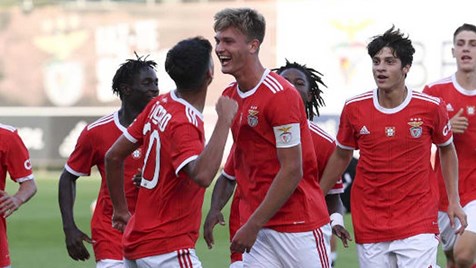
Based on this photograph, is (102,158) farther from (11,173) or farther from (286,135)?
(286,135)

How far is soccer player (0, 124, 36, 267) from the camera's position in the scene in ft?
26.6

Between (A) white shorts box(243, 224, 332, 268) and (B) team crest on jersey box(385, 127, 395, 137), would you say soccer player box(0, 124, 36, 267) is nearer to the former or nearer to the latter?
(A) white shorts box(243, 224, 332, 268)

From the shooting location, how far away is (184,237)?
702cm

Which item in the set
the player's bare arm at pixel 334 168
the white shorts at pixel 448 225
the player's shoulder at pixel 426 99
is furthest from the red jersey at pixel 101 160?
the white shorts at pixel 448 225

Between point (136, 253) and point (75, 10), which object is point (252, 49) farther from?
point (75, 10)

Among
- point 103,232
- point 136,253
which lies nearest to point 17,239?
point 103,232

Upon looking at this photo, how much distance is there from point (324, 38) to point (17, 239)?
1227 centimetres

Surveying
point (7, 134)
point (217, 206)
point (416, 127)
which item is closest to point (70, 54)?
point (7, 134)

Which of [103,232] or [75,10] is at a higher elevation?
[103,232]

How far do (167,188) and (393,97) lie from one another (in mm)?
2425

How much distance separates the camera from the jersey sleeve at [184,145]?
677 centimetres

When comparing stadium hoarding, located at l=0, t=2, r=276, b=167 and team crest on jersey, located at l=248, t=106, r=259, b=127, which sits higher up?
team crest on jersey, located at l=248, t=106, r=259, b=127

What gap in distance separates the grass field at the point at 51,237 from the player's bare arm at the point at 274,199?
22.2 feet

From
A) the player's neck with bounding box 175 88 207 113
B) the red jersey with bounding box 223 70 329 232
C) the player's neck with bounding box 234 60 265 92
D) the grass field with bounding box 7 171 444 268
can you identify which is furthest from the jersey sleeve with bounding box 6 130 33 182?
the grass field with bounding box 7 171 444 268
